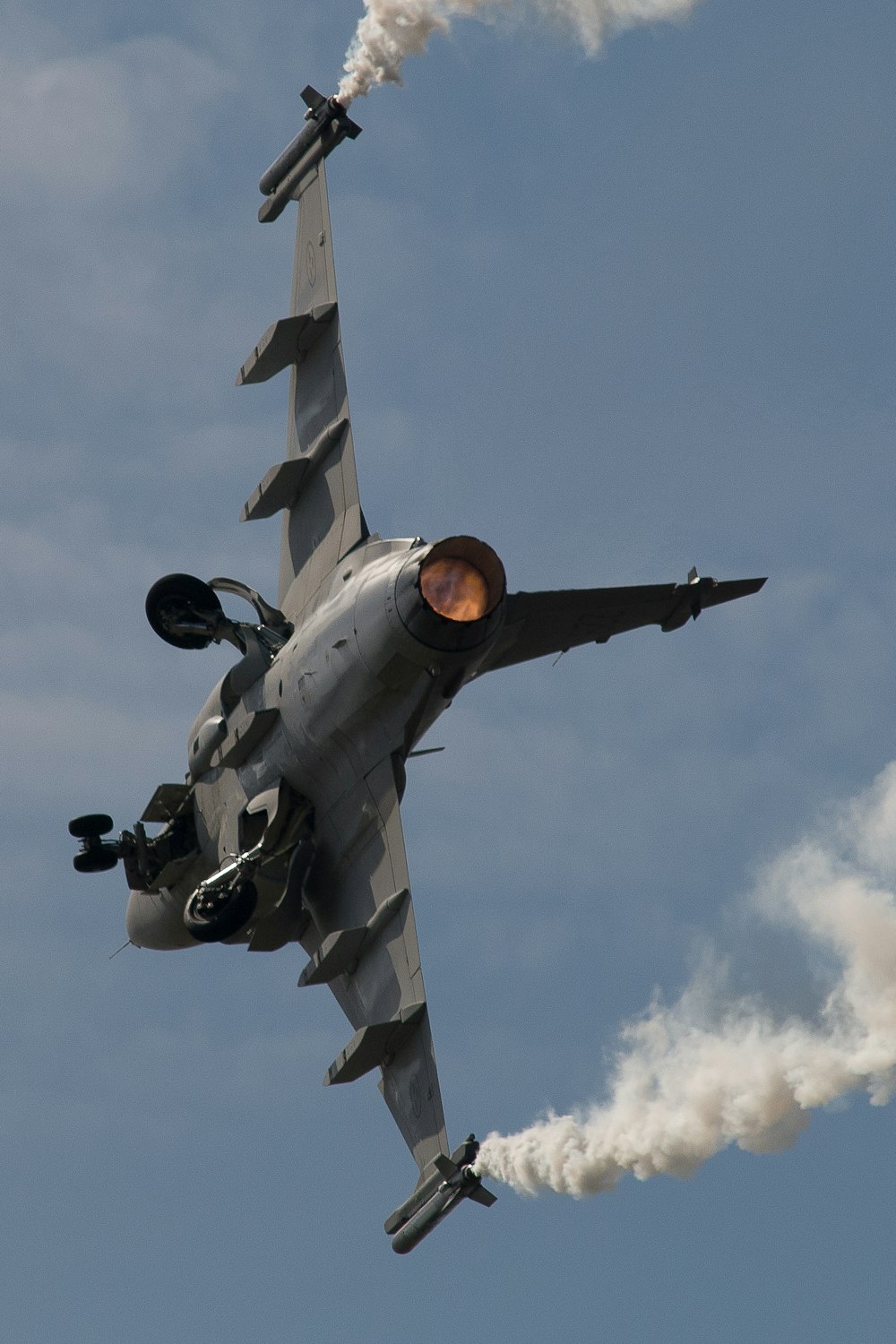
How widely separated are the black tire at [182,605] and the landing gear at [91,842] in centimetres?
402

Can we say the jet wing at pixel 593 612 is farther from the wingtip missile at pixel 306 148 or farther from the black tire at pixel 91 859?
the wingtip missile at pixel 306 148

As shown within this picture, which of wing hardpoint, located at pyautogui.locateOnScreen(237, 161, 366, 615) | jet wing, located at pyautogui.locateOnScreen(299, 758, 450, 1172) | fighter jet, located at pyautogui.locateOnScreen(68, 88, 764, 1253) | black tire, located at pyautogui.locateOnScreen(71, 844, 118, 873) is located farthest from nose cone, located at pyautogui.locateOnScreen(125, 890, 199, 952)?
wing hardpoint, located at pyautogui.locateOnScreen(237, 161, 366, 615)

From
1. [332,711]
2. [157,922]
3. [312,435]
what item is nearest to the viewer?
[332,711]

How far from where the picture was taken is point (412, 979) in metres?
33.7

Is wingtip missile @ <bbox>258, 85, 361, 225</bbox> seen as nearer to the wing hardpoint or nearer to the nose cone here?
the wing hardpoint

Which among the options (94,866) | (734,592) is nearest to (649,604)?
(734,592)

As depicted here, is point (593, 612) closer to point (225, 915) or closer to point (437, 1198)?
point (225, 915)

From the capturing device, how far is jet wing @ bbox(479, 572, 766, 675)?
35188 millimetres

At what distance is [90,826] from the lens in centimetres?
3834

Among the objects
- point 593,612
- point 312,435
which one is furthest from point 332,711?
point 312,435

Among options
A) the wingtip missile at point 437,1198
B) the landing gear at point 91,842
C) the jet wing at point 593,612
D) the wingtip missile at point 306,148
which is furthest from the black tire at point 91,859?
the wingtip missile at point 306,148

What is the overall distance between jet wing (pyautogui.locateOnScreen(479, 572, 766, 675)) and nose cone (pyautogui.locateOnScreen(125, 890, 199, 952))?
8026 millimetres

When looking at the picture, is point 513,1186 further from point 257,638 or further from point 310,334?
point 310,334

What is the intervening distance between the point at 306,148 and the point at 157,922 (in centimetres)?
1441
